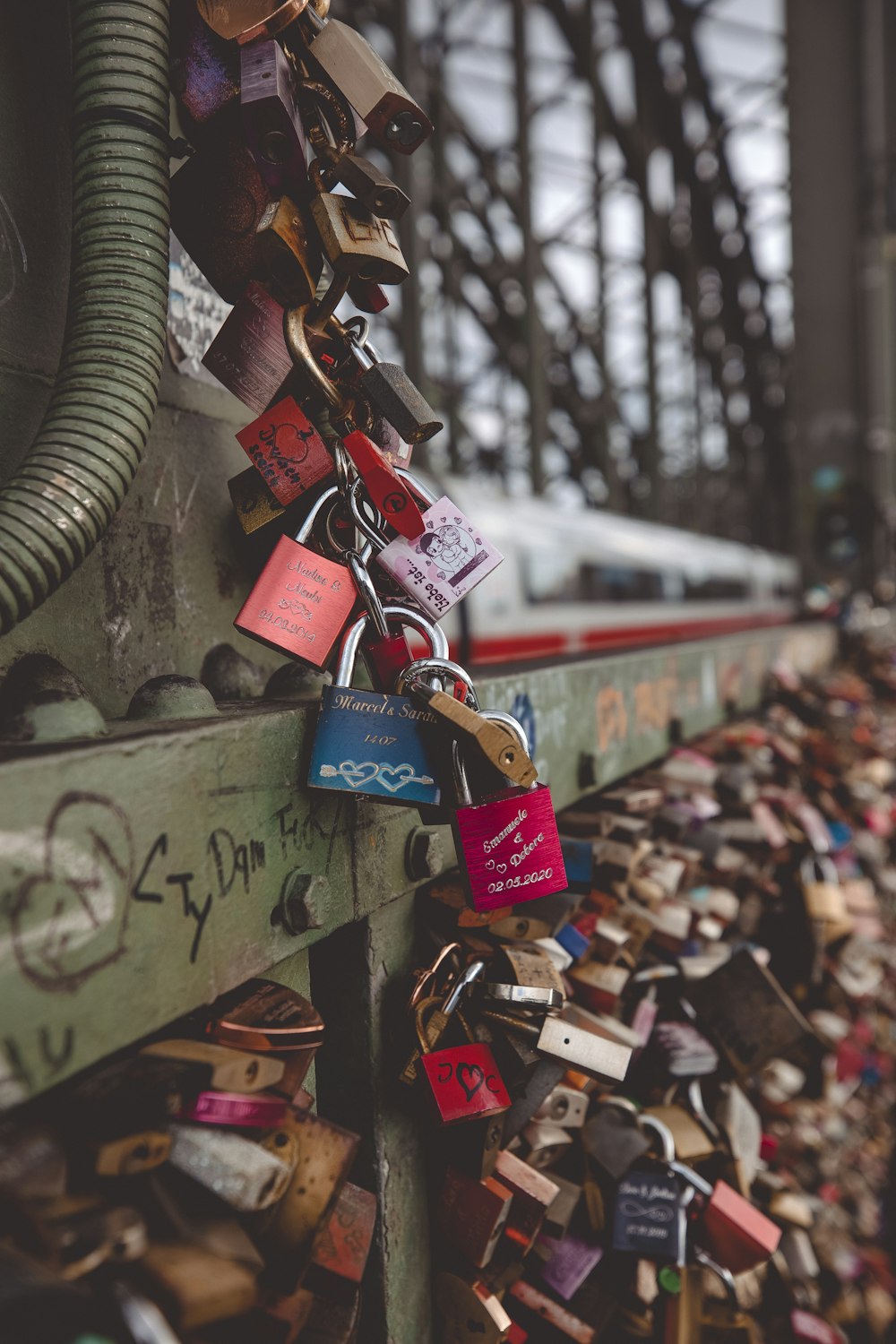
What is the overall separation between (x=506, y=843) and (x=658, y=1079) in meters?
0.97

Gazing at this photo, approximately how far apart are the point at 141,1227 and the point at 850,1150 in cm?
338

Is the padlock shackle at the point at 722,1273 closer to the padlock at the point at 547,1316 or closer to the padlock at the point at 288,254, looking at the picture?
the padlock at the point at 547,1316

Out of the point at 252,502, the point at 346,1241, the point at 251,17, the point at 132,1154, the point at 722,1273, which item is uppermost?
the point at 251,17

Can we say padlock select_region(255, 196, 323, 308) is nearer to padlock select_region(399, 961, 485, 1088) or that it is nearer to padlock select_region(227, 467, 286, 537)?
padlock select_region(227, 467, 286, 537)

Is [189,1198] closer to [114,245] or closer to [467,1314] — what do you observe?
[467,1314]

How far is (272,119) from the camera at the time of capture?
106cm

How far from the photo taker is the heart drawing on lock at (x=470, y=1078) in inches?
45.2

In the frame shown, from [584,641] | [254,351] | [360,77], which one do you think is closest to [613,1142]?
[254,351]

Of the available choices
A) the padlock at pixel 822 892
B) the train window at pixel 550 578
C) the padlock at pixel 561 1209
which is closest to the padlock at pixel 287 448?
the padlock at pixel 561 1209

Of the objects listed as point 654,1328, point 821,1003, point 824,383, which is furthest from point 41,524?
point 824,383

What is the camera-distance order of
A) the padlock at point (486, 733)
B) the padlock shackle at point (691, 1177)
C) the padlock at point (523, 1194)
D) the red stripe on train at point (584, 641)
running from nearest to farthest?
the padlock at point (486, 733) < the padlock at point (523, 1194) < the padlock shackle at point (691, 1177) < the red stripe on train at point (584, 641)

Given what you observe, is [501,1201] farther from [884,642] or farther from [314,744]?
[884,642]

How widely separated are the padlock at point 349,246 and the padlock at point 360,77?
0.09 m

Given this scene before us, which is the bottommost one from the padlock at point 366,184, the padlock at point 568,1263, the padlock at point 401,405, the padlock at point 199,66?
the padlock at point 568,1263
